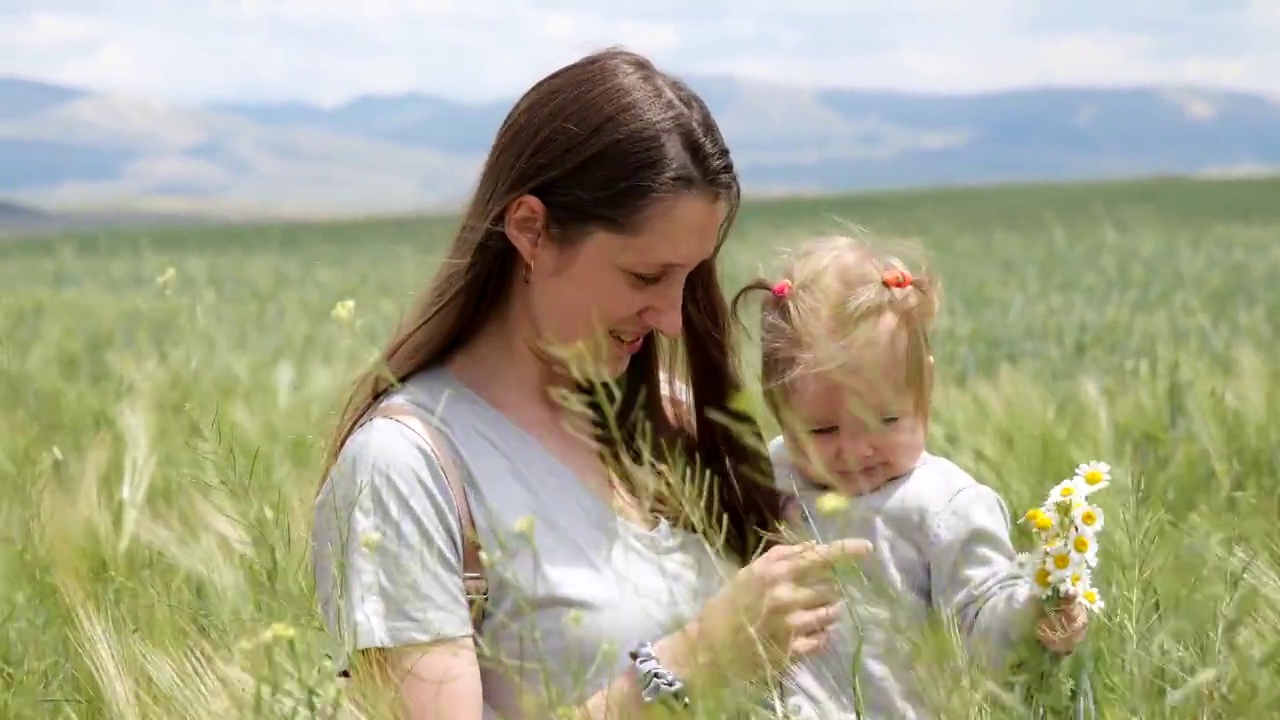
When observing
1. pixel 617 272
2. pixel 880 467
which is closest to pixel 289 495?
pixel 617 272

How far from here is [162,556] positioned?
246 cm

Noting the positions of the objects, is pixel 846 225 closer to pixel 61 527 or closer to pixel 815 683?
pixel 815 683

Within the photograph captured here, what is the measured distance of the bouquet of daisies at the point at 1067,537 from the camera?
1.40 meters

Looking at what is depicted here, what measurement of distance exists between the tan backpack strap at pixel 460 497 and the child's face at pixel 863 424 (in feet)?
1.20

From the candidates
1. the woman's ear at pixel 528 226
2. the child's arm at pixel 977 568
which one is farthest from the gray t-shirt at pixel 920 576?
the woman's ear at pixel 528 226

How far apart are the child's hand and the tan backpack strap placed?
0.60 metres

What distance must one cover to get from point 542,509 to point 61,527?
818mm

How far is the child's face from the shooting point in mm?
1946

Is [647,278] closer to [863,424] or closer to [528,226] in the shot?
[528,226]

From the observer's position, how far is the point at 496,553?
1.75 m

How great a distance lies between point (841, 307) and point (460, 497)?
48 cm

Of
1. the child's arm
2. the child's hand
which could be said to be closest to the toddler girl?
the child's arm

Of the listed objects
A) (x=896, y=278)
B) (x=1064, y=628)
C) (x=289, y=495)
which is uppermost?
(x=896, y=278)

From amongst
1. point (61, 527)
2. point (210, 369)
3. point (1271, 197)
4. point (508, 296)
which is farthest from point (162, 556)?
point (1271, 197)
